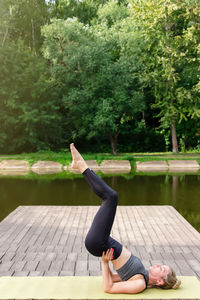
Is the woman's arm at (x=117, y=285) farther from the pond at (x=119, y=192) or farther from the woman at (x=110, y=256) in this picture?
the pond at (x=119, y=192)

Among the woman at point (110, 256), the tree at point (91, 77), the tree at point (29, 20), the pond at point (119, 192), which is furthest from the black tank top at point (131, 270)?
the tree at point (29, 20)

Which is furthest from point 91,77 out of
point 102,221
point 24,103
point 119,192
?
point 102,221

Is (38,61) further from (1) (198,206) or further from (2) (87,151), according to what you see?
(1) (198,206)

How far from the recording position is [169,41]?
25.5m

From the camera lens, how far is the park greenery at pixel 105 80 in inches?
992

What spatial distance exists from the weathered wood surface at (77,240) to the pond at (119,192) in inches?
67.1

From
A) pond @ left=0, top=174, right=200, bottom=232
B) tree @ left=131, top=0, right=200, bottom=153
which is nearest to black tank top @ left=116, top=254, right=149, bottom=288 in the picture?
pond @ left=0, top=174, right=200, bottom=232

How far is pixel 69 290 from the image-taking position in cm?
366

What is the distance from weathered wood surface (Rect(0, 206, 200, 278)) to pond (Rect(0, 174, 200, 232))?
1705 mm

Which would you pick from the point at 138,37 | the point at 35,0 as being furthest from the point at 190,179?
the point at 35,0

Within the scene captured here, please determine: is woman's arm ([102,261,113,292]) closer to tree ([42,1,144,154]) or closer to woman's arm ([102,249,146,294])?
woman's arm ([102,249,146,294])

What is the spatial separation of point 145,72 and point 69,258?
908 inches

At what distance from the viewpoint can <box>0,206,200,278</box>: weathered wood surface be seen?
527 centimetres

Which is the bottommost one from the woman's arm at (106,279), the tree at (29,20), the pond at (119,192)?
the pond at (119,192)
